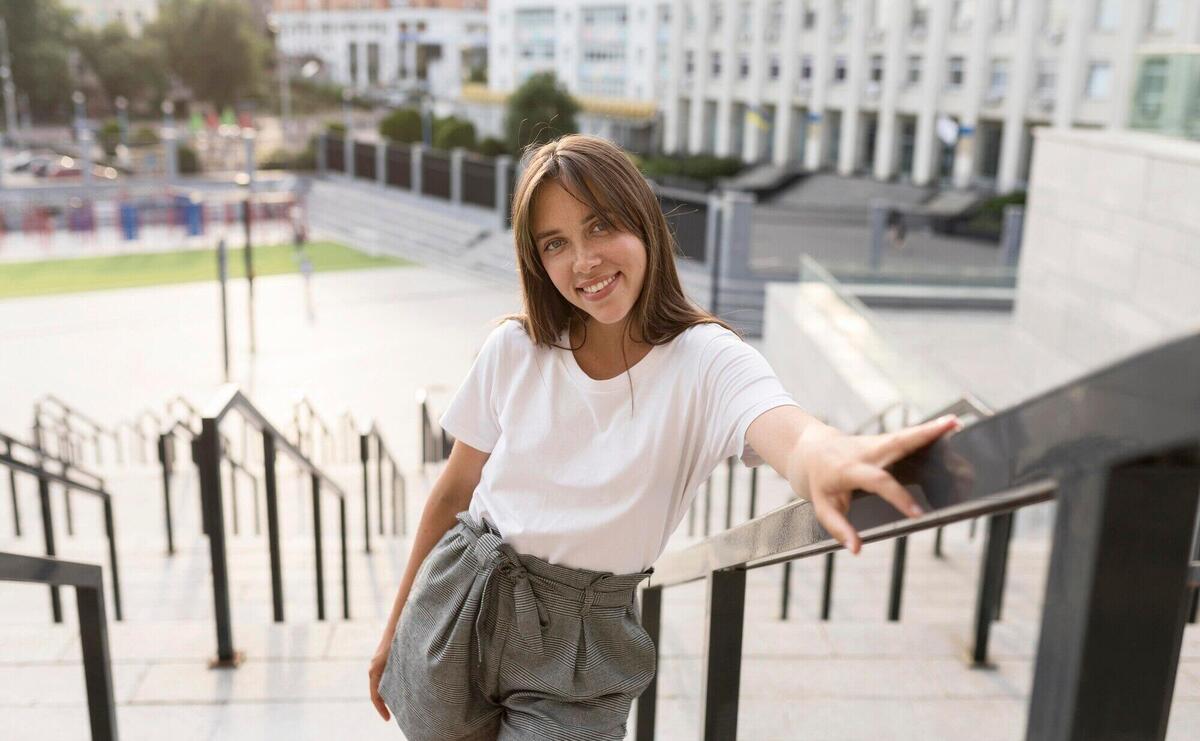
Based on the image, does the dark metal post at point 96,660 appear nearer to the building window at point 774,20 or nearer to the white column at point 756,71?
the white column at point 756,71

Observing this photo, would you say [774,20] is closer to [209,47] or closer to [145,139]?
[145,139]

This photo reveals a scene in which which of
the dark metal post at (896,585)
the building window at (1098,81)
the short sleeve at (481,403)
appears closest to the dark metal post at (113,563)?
the dark metal post at (896,585)

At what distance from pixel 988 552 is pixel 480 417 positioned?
2240 mm

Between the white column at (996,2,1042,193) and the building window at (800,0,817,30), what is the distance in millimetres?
9291

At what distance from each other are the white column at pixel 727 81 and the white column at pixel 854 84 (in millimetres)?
6033

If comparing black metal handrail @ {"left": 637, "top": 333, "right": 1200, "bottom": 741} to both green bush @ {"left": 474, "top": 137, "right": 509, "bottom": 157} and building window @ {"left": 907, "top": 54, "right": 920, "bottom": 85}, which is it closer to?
green bush @ {"left": 474, "top": 137, "right": 509, "bottom": 157}

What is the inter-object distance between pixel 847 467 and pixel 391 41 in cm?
9930

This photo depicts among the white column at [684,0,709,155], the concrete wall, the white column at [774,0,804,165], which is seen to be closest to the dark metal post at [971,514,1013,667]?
the concrete wall

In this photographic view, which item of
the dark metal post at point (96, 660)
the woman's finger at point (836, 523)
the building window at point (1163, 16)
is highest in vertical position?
the building window at point (1163, 16)

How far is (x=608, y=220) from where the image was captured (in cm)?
180

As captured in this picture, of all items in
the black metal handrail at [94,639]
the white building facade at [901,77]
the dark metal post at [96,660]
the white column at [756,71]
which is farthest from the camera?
the white column at [756,71]

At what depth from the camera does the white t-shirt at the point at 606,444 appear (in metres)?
1.76

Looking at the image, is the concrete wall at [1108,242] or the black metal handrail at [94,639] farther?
the concrete wall at [1108,242]

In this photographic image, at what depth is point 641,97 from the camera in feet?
172
